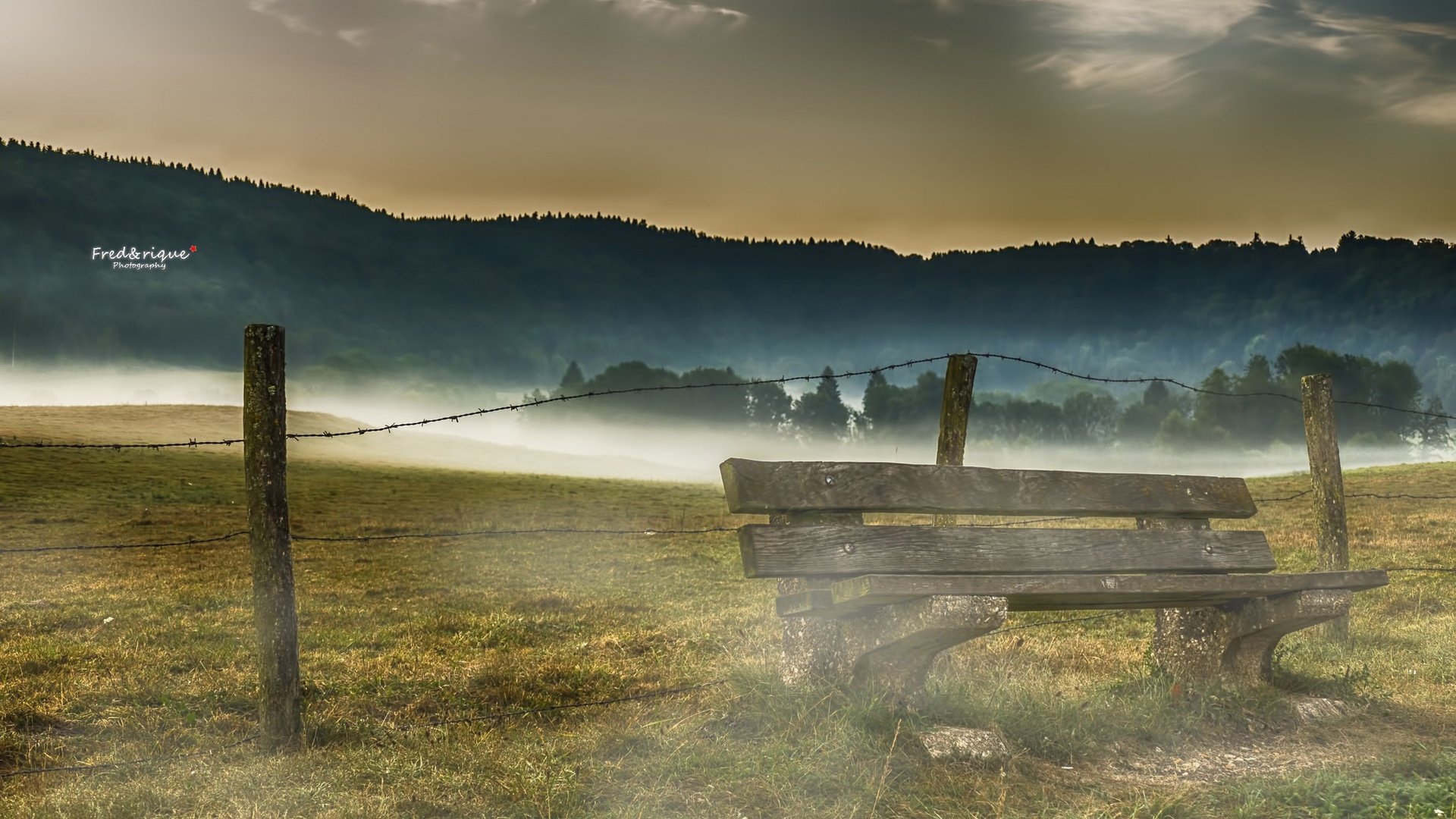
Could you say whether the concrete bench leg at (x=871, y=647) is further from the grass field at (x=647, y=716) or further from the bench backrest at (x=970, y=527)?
the bench backrest at (x=970, y=527)

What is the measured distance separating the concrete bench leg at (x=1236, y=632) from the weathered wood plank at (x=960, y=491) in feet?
2.49

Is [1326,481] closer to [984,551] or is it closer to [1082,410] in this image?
[984,551]

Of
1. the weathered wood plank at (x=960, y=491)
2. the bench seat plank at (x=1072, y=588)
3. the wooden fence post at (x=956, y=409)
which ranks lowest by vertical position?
the bench seat plank at (x=1072, y=588)

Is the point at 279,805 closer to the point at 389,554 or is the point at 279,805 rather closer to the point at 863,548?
the point at 863,548

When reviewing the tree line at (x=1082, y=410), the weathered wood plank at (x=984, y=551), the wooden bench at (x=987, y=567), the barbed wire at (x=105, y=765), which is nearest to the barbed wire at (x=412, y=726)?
the barbed wire at (x=105, y=765)

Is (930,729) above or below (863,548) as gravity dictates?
below

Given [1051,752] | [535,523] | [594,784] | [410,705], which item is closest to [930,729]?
[1051,752]

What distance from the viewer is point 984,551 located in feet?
22.0

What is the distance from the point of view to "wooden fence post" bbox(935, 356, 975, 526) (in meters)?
8.75

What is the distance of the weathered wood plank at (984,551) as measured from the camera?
5984mm

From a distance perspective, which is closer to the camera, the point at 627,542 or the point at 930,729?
the point at 930,729

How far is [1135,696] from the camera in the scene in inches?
298

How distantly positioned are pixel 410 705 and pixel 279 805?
2.68m

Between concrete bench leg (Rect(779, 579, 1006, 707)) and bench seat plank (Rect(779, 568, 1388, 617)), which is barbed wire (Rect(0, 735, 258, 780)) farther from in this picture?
bench seat plank (Rect(779, 568, 1388, 617))
